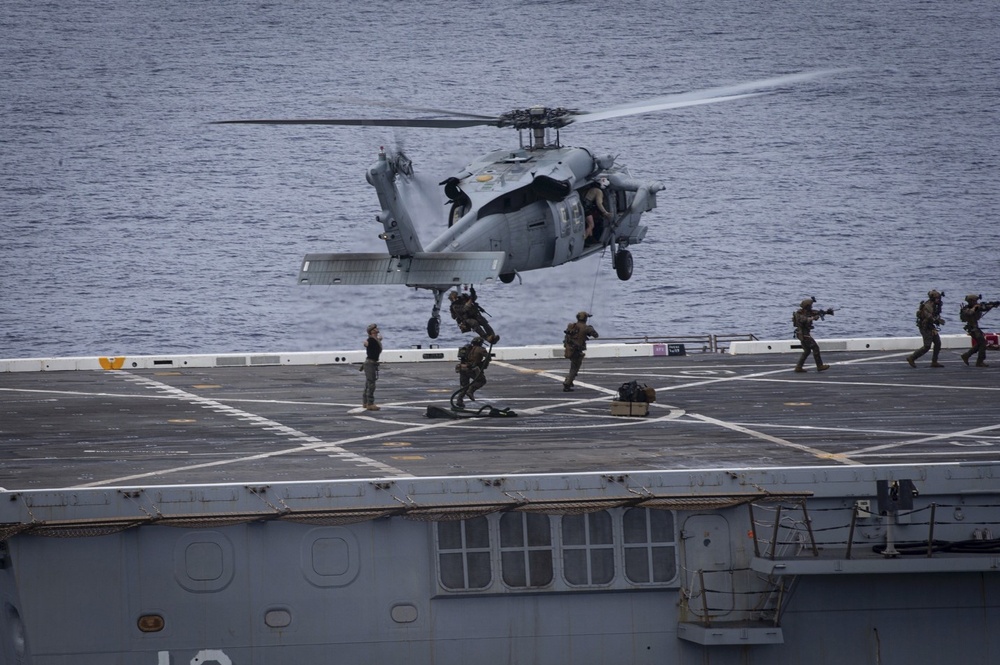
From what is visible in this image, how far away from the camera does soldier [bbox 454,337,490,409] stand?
33.8 meters

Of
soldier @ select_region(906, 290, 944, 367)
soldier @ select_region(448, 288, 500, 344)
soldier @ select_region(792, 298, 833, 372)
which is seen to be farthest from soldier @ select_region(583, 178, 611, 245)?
soldier @ select_region(906, 290, 944, 367)

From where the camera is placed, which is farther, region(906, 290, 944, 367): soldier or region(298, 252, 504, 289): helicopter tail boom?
region(906, 290, 944, 367): soldier

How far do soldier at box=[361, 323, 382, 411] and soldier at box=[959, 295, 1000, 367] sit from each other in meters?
15.9

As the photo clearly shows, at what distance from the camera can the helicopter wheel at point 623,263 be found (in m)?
44.2

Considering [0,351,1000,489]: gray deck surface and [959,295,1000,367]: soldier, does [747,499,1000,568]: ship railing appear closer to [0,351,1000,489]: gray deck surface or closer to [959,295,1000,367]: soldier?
[0,351,1000,489]: gray deck surface

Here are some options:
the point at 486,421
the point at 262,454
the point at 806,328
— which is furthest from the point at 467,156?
the point at 262,454

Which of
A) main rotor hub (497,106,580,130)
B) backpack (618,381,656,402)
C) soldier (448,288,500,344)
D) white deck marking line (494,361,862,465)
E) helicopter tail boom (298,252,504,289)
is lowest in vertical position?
white deck marking line (494,361,862,465)

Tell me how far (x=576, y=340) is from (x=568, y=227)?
4.72m

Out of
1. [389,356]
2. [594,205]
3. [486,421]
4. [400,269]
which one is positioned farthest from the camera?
[389,356]

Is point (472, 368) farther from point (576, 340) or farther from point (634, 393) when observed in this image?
point (576, 340)

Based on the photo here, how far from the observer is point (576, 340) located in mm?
37250

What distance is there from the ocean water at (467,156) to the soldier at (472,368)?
51.6 meters

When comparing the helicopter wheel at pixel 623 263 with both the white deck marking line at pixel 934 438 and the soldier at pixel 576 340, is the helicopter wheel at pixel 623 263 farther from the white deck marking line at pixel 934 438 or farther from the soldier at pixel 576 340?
the white deck marking line at pixel 934 438

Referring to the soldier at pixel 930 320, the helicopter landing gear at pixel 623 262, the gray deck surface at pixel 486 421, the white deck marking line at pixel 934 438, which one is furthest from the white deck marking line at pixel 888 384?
the white deck marking line at pixel 934 438
